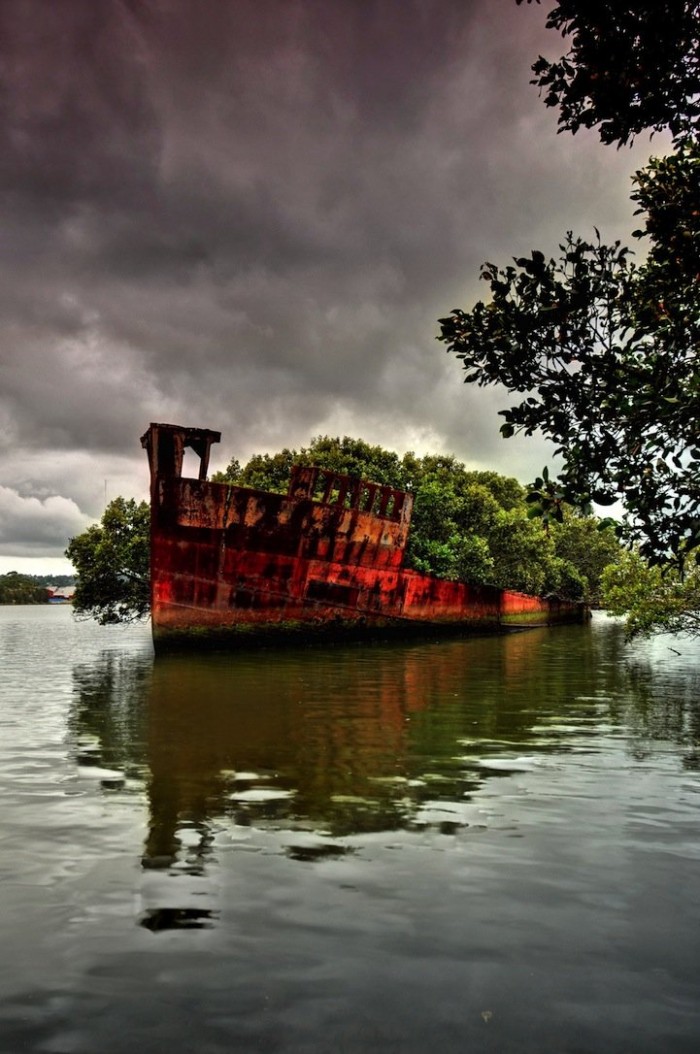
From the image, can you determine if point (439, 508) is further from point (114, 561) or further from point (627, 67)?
point (627, 67)

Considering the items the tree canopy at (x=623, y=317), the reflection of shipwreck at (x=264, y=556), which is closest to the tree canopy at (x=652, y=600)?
the reflection of shipwreck at (x=264, y=556)

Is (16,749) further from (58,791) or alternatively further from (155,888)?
(155,888)

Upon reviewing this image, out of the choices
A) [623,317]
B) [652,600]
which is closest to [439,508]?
[652,600]

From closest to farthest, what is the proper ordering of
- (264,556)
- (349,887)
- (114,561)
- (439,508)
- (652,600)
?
1. (349,887)
2. (652,600)
3. (264,556)
4. (114,561)
5. (439,508)

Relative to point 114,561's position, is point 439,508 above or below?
above

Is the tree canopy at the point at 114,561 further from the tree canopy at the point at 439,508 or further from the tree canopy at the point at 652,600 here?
the tree canopy at the point at 652,600

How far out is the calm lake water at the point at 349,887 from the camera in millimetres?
3719

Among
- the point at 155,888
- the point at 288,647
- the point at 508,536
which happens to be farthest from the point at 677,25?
the point at 508,536

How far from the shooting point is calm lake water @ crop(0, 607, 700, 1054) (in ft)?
12.2

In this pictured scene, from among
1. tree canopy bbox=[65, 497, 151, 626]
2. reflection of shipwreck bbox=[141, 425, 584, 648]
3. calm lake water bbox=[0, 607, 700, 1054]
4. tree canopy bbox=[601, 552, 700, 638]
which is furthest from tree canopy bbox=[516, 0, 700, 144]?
tree canopy bbox=[65, 497, 151, 626]

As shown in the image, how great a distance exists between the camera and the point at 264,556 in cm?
2614

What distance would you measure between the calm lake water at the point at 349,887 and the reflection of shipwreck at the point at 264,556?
12.8m

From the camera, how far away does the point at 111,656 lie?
29891 mm

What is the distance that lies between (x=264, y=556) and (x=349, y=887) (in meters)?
21.0
